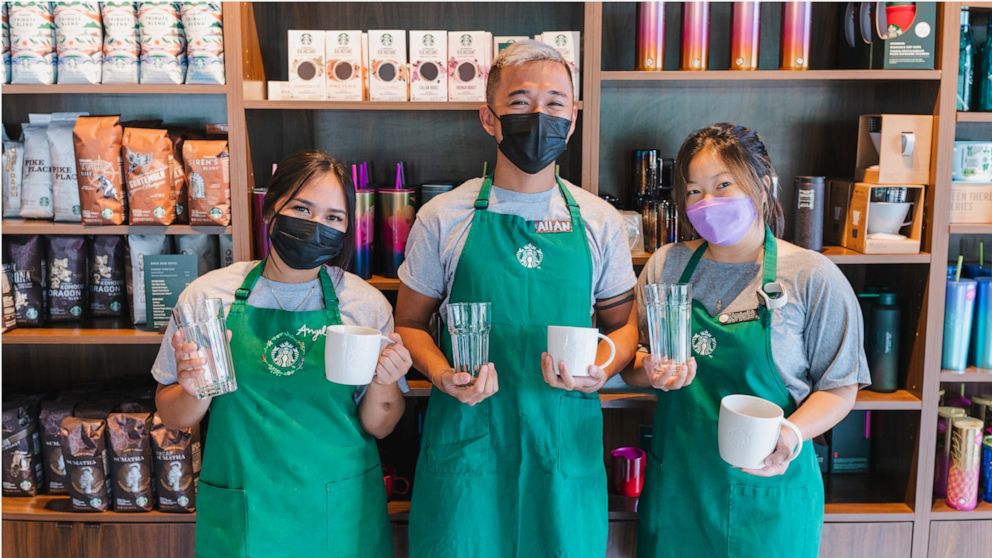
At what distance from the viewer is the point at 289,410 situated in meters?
1.96

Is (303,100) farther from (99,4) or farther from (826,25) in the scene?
(826,25)

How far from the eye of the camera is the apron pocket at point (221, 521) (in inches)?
77.1

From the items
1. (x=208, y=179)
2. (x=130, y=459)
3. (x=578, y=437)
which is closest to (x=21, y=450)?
(x=130, y=459)

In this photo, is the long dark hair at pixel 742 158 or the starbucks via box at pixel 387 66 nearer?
the long dark hair at pixel 742 158

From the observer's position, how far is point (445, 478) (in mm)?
2047

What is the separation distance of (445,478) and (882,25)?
5.72 feet

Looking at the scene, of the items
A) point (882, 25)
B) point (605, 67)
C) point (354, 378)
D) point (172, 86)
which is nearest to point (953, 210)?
point (882, 25)

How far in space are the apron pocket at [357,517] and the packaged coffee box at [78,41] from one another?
55.2 inches

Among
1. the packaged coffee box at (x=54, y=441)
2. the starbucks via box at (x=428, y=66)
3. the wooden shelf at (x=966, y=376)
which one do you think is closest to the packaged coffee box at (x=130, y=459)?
the packaged coffee box at (x=54, y=441)

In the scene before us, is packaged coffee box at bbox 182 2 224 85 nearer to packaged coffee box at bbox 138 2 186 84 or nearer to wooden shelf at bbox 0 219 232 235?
packaged coffee box at bbox 138 2 186 84

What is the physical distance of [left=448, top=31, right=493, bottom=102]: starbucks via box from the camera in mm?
2480

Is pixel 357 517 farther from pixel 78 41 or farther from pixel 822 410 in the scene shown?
pixel 78 41

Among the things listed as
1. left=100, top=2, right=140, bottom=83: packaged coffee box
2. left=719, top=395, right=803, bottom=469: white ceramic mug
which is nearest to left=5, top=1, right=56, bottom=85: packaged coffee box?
left=100, top=2, right=140, bottom=83: packaged coffee box

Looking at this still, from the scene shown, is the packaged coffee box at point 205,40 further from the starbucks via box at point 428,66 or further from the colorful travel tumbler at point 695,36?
the colorful travel tumbler at point 695,36
